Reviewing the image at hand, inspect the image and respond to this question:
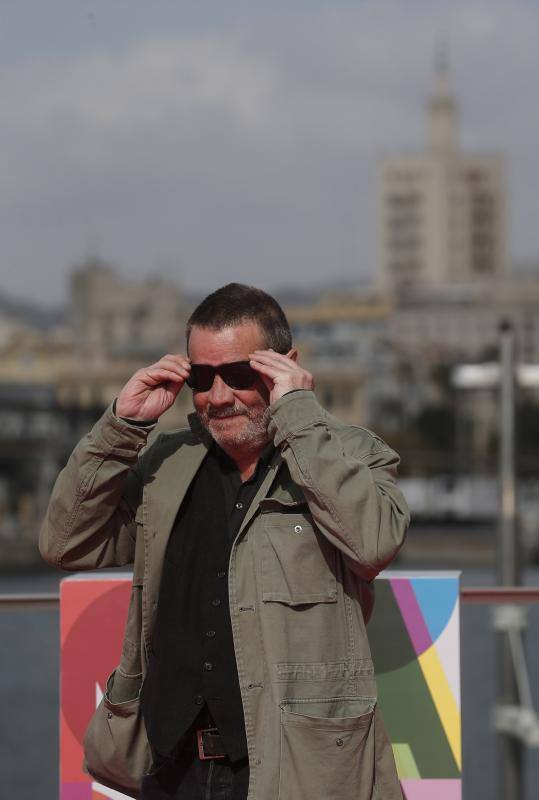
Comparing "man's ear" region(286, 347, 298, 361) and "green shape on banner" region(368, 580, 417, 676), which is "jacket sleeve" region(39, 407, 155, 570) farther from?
"green shape on banner" region(368, 580, 417, 676)

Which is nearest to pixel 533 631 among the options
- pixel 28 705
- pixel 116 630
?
pixel 28 705

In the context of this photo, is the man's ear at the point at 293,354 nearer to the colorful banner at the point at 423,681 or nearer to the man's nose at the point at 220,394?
the man's nose at the point at 220,394

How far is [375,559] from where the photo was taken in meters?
2.36

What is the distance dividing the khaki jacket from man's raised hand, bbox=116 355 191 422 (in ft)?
0.11

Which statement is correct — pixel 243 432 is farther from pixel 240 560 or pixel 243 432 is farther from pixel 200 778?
pixel 200 778

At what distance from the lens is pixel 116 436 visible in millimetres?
2516

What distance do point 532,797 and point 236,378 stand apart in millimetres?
18817

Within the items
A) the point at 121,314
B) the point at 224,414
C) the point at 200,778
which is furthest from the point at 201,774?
the point at 121,314

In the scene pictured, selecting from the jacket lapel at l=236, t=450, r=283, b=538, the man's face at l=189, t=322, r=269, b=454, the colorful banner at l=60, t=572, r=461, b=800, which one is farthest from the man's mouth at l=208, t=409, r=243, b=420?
the colorful banner at l=60, t=572, r=461, b=800

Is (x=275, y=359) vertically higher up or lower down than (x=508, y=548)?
higher up

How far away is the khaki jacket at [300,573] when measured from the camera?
2.36m

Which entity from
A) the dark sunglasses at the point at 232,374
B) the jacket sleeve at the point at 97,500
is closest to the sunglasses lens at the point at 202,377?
the dark sunglasses at the point at 232,374

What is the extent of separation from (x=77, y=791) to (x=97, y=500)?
0.86 m

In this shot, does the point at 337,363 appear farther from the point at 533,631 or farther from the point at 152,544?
the point at 152,544
